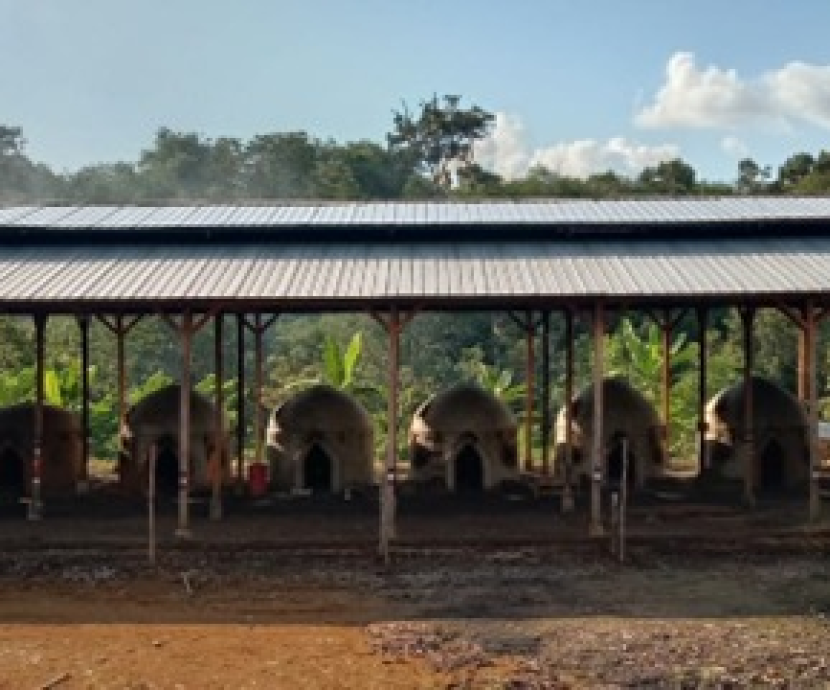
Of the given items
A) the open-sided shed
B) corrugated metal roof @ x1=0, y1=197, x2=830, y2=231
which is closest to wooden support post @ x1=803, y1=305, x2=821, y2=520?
the open-sided shed

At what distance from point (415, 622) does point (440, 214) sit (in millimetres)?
11277

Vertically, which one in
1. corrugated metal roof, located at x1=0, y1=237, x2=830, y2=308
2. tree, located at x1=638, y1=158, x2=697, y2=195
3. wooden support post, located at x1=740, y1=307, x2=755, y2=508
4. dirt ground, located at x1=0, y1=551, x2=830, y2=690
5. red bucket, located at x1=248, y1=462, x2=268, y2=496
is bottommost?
dirt ground, located at x1=0, y1=551, x2=830, y2=690

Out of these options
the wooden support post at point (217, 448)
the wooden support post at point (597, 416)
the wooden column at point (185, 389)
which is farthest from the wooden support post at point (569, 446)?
the wooden column at point (185, 389)

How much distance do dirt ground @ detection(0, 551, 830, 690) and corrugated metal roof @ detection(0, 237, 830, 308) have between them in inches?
173

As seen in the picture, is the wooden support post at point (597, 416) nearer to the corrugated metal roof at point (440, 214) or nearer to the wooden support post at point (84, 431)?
the corrugated metal roof at point (440, 214)

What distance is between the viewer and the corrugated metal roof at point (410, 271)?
1888 cm

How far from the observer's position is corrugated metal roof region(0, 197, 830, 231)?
23.1 meters

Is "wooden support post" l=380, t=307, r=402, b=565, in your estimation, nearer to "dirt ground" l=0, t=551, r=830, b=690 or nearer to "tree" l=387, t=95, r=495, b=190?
"dirt ground" l=0, t=551, r=830, b=690

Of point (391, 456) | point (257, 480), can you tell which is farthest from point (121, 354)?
point (391, 456)

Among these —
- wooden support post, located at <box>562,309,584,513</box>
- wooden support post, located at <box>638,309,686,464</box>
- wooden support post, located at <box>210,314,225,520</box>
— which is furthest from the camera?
wooden support post, located at <box>638,309,686,464</box>

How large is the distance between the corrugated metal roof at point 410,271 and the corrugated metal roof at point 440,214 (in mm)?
668

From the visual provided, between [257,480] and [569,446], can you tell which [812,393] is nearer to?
[569,446]

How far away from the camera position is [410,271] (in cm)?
2042

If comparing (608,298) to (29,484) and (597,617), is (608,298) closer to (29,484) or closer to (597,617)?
(597,617)
